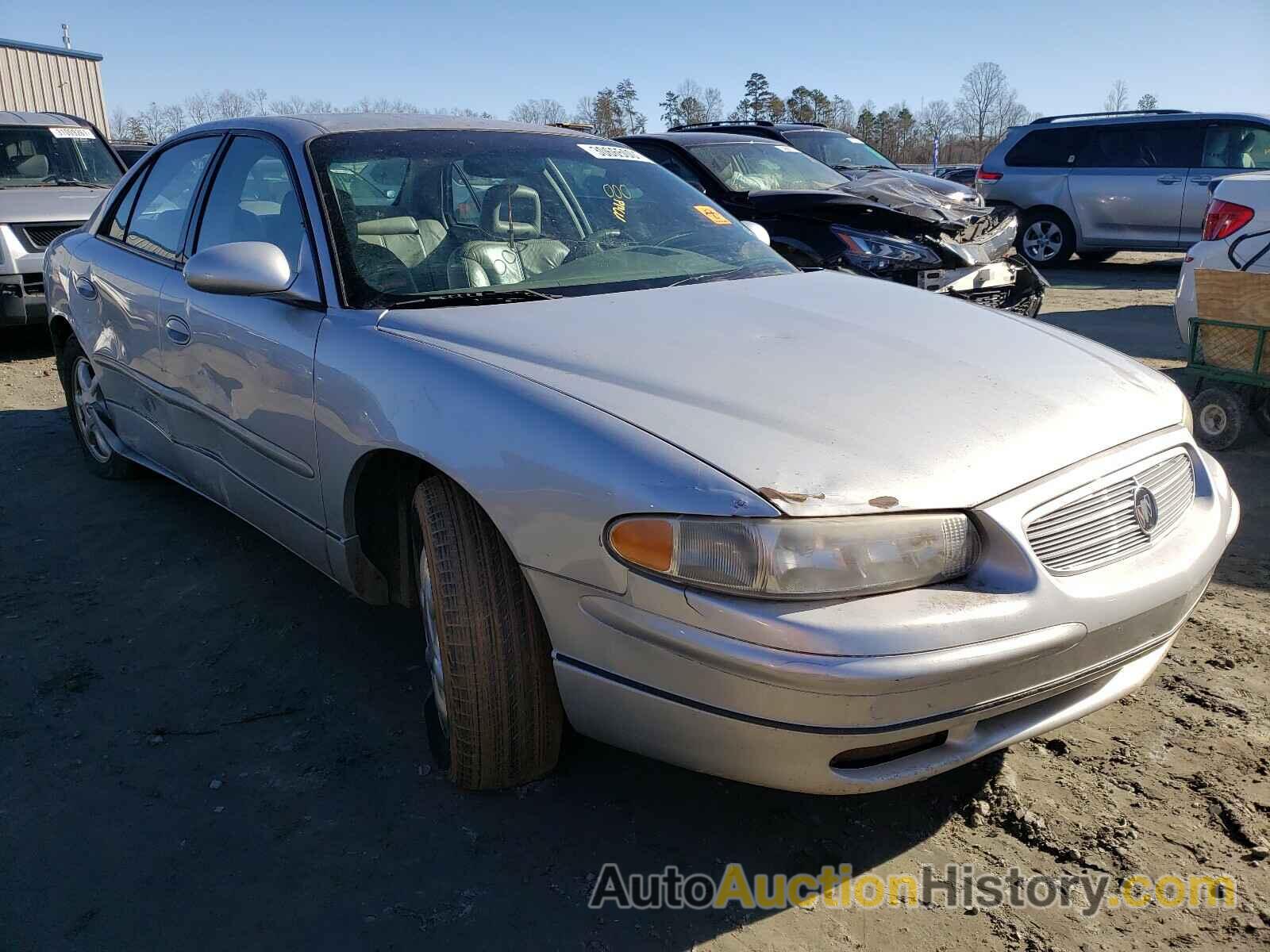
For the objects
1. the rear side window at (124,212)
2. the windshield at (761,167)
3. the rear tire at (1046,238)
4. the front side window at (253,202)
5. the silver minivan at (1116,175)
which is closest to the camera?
the front side window at (253,202)

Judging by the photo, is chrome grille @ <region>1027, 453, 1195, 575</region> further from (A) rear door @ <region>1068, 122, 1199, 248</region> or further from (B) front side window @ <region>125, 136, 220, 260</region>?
(A) rear door @ <region>1068, 122, 1199, 248</region>

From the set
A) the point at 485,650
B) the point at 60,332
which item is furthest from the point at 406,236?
the point at 60,332

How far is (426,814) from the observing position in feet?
7.72

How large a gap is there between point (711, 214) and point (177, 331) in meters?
1.80

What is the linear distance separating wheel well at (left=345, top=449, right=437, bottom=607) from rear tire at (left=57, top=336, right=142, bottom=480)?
2.21 metres

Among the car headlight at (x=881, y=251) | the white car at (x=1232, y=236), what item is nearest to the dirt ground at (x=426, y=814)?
the white car at (x=1232, y=236)

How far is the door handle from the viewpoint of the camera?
3252 millimetres

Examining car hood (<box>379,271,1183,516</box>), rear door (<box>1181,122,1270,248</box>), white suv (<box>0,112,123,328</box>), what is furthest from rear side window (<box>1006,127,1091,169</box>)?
car hood (<box>379,271,1183,516</box>)

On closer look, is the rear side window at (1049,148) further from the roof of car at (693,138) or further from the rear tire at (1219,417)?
the rear tire at (1219,417)

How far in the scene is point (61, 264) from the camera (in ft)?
14.5

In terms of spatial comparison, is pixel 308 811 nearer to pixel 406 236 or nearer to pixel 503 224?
pixel 406 236

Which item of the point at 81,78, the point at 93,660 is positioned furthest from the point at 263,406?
the point at 81,78

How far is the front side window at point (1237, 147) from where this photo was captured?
35.2 ft

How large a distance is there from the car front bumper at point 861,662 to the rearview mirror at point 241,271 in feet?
3.91
